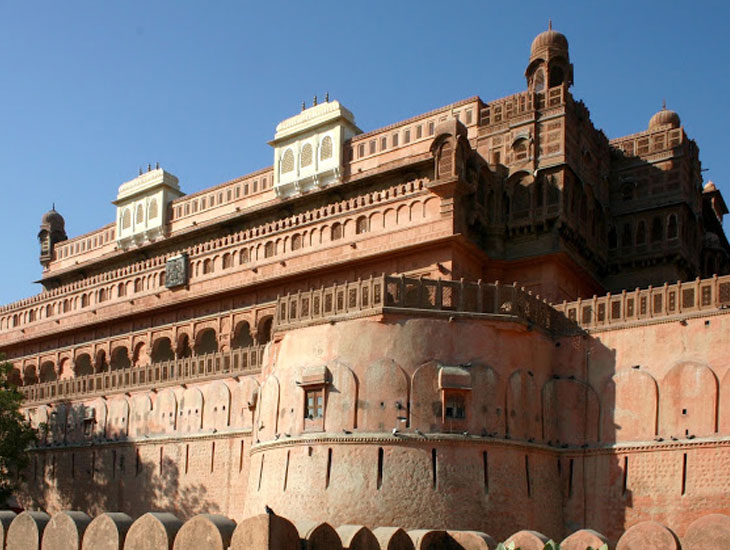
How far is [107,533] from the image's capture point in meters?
16.1

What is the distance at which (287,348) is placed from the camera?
26.1 m

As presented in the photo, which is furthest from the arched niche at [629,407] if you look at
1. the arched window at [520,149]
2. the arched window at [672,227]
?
the arched window at [672,227]

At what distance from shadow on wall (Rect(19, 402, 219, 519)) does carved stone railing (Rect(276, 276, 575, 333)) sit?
941 centimetres

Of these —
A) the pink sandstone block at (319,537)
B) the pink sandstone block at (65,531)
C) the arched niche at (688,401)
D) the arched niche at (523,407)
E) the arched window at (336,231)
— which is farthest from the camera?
the arched window at (336,231)

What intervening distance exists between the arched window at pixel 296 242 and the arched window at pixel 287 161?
574 centimetres

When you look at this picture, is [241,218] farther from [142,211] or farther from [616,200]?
[616,200]

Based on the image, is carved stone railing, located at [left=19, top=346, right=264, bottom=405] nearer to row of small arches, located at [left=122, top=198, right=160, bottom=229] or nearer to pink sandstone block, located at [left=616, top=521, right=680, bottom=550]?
row of small arches, located at [left=122, top=198, right=160, bottom=229]

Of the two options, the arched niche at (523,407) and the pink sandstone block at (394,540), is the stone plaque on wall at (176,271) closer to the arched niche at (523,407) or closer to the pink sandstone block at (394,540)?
the arched niche at (523,407)

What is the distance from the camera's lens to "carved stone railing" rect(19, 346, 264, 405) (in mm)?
32875

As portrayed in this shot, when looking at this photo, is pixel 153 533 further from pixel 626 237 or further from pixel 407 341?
pixel 626 237

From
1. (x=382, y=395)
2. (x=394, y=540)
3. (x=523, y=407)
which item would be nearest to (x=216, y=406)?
(x=382, y=395)

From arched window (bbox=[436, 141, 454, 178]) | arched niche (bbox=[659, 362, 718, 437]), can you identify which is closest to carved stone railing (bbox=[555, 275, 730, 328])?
arched niche (bbox=[659, 362, 718, 437])

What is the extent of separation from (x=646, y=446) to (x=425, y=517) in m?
5.75

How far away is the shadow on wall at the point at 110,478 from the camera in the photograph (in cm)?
3322
